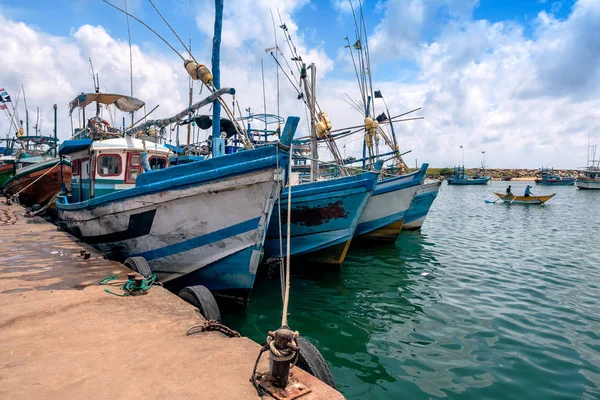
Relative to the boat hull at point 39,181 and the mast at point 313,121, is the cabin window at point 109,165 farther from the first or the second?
the boat hull at point 39,181

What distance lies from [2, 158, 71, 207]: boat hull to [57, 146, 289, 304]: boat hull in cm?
1125

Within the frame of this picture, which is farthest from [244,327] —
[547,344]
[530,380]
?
[547,344]

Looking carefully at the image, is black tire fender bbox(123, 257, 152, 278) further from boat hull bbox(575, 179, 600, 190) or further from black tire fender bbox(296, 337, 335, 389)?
boat hull bbox(575, 179, 600, 190)

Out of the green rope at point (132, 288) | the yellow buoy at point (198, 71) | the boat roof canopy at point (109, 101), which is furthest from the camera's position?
the boat roof canopy at point (109, 101)

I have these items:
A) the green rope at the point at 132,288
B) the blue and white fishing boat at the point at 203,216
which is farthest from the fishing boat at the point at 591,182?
the green rope at the point at 132,288

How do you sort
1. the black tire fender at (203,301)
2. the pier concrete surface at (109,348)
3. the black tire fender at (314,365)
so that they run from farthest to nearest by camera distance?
the black tire fender at (203,301), the black tire fender at (314,365), the pier concrete surface at (109,348)

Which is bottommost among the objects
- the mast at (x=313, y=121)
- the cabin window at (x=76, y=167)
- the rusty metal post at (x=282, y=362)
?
the rusty metal post at (x=282, y=362)

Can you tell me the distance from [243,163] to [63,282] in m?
3.18

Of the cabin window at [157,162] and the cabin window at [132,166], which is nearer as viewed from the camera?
the cabin window at [132,166]

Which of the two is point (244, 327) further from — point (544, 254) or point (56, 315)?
point (544, 254)

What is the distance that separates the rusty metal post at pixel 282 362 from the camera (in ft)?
7.97

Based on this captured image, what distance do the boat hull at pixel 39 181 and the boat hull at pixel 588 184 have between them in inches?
2743

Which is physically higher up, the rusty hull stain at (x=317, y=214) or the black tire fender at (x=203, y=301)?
the rusty hull stain at (x=317, y=214)

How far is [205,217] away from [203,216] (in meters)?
0.04
